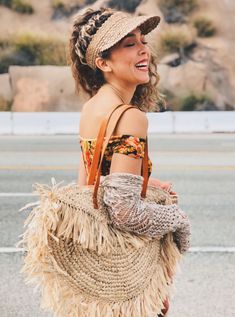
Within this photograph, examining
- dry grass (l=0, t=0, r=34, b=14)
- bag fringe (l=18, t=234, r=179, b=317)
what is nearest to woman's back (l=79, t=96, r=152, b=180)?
bag fringe (l=18, t=234, r=179, b=317)

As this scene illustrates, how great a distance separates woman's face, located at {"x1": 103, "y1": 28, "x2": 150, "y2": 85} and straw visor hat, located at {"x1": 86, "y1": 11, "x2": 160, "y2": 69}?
0.04 metres

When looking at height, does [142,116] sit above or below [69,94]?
above

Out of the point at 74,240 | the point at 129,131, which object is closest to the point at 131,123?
the point at 129,131

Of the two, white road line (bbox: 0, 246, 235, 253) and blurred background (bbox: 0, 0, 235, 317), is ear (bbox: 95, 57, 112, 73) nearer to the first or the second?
blurred background (bbox: 0, 0, 235, 317)

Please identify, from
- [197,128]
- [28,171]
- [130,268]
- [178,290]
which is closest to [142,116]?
[130,268]

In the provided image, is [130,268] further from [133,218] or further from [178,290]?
[178,290]

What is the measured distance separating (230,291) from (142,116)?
293cm

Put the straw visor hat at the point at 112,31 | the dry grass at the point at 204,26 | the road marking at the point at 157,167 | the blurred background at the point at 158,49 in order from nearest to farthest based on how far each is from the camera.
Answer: the straw visor hat at the point at 112,31 < the road marking at the point at 157,167 < the blurred background at the point at 158,49 < the dry grass at the point at 204,26

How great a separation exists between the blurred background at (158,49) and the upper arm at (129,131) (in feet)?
79.3

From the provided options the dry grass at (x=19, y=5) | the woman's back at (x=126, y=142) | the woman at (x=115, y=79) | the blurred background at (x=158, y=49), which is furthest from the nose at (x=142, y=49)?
the dry grass at (x=19, y=5)

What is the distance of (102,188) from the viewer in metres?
2.58

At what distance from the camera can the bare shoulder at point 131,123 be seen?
254 centimetres

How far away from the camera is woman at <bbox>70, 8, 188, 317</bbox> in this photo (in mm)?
2545

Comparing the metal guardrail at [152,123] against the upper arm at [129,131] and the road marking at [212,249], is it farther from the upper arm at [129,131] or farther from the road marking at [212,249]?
the upper arm at [129,131]
